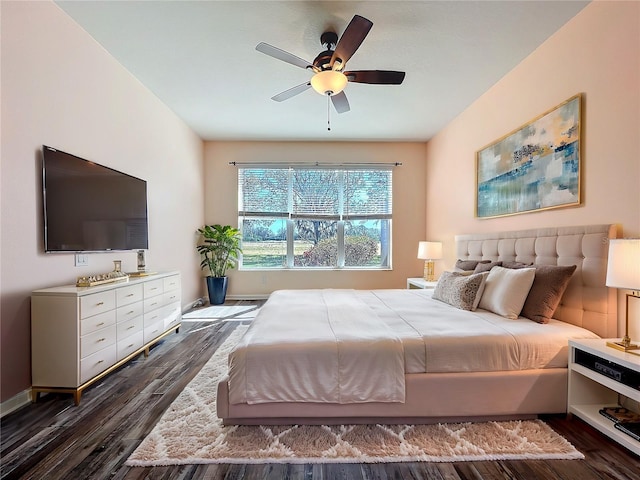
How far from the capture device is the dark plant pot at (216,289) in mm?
4953

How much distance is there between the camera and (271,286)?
5.39m

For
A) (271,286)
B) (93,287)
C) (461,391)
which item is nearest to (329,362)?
(461,391)

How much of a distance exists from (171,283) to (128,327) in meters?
0.87

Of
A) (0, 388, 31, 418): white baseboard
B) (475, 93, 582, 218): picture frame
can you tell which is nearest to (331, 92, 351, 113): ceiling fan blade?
(475, 93, 582, 218): picture frame

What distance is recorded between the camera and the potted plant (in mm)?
4961

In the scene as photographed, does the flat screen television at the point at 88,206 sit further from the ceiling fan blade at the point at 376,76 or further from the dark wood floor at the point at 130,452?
the ceiling fan blade at the point at 376,76

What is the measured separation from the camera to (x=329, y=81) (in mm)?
2400

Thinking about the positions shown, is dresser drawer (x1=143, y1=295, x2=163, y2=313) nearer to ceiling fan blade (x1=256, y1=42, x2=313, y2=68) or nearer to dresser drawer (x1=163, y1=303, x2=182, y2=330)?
dresser drawer (x1=163, y1=303, x2=182, y2=330)

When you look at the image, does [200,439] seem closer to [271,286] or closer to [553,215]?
[553,215]

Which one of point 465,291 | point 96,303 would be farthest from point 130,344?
point 465,291

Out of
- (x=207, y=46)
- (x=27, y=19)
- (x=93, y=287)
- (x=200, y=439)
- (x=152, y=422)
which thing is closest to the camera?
(x=200, y=439)

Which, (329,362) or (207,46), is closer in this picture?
(329,362)

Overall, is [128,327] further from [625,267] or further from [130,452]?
[625,267]

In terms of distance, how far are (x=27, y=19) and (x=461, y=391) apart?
3770 millimetres
